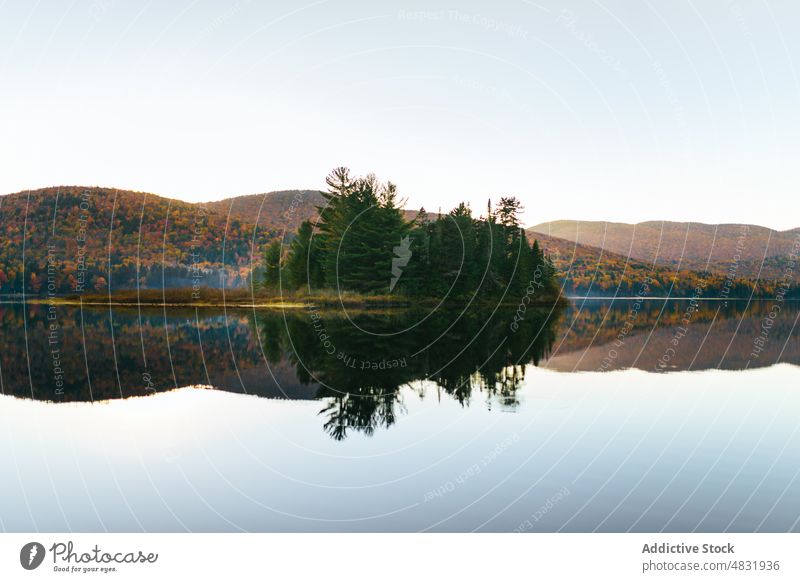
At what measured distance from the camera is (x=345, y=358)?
29.6m

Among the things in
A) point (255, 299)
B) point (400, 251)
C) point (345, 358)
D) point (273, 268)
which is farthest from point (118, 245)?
point (345, 358)

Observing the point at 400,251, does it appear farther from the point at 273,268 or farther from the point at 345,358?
A: the point at 345,358

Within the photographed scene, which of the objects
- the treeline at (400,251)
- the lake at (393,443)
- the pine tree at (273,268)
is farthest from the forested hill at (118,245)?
the lake at (393,443)

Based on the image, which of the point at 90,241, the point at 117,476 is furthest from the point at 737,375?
the point at 90,241

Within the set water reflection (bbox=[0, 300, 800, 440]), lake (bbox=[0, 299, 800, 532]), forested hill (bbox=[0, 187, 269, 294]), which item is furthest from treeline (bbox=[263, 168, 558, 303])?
forested hill (bbox=[0, 187, 269, 294])

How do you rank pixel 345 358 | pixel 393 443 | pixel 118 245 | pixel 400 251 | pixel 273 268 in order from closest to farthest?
pixel 393 443
pixel 345 358
pixel 400 251
pixel 273 268
pixel 118 245

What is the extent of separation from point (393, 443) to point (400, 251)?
65.7 metres

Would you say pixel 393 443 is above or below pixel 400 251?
below

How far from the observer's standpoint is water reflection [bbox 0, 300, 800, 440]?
2205cm

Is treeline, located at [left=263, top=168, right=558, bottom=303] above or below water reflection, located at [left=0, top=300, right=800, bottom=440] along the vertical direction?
above

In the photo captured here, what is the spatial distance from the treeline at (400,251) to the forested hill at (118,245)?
59846 mm

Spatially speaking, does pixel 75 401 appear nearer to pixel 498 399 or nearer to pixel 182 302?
pixel 498 399

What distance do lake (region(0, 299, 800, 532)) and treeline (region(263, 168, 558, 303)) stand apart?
157 feet

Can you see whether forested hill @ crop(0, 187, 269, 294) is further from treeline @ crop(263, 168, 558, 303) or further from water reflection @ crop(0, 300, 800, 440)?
water reflection @ crop(0, 300, 800, 440)
